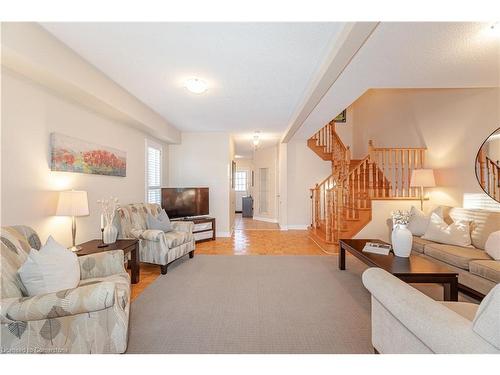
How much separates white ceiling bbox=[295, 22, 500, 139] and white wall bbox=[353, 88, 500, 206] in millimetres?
792

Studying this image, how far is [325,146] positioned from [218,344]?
19.5ft

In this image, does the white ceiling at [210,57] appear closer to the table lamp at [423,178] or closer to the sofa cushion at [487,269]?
the table lamp at [423,178]

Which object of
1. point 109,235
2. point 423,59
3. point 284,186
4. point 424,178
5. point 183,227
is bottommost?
point 183,227

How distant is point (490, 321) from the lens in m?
0.95

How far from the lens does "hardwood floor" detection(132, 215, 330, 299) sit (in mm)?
4535

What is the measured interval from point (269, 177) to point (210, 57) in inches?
252

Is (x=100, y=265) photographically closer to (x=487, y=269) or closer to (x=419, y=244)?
(x=487, y=269)

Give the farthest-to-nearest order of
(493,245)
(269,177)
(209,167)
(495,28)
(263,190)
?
(263,190)
(269,177)
(209,167)
(493,245)
(495,28)

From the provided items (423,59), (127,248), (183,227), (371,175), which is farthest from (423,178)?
(127,248)

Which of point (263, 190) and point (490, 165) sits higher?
point (490, 165)

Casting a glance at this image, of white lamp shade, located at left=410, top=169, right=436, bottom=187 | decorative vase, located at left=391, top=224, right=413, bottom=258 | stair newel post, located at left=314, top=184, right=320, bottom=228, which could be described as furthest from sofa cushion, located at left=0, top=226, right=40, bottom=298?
white lamp shade, located at left=410, top=169, right=436, bottom=187

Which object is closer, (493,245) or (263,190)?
(493,245)

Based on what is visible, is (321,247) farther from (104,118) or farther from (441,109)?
(104,118)

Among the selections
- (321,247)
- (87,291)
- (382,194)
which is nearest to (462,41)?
(382,194)
